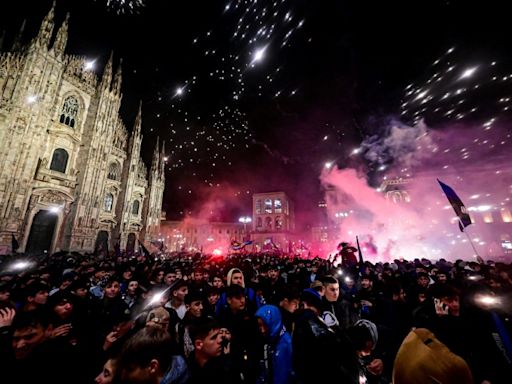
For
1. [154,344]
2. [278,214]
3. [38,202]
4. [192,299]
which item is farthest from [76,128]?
[278,214]

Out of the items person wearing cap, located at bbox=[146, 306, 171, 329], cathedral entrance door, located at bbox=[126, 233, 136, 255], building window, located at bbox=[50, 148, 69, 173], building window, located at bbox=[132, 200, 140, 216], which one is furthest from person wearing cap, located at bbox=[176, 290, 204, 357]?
building window, located at bbox=[132, 200, 140, 216]

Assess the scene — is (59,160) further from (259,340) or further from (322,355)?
(322,355)

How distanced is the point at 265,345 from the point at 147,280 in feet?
19.3

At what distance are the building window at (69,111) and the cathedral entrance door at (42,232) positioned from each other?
10.4 metres

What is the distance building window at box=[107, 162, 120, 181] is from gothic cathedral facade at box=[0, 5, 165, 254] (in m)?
0.12

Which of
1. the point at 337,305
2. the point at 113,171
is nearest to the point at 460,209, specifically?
the point at 337,305

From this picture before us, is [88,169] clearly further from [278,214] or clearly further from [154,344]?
[278,214]

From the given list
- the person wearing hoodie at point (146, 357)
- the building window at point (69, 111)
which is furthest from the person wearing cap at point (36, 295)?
the building window at point (69, 111)

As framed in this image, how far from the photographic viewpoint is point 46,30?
69.4 feet

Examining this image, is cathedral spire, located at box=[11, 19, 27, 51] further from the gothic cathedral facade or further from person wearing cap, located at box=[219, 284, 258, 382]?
person wearing cap, located at box=[219, 284, 258, 382]

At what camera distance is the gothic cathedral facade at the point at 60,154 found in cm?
1853

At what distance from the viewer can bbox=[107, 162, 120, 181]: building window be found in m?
28.8

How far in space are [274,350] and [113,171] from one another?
3344 cm

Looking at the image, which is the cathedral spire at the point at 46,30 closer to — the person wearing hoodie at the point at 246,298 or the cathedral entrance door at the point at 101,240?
the cathedral entrance door at the point at 101,240
